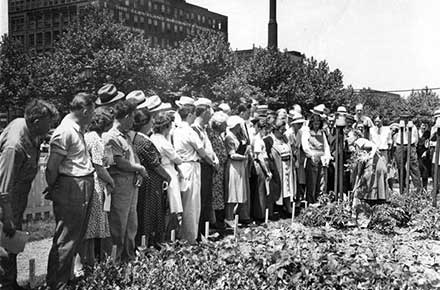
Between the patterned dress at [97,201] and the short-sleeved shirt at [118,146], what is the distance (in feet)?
0.39

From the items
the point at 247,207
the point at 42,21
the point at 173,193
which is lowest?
the point at 247,207

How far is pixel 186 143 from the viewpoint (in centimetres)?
726

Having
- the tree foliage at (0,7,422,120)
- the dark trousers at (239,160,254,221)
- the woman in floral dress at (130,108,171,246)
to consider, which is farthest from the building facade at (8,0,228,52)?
the woman in floral dress at (130,108,171,246)

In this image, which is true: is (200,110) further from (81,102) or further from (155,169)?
(81,102)

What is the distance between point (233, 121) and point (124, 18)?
45506 mm

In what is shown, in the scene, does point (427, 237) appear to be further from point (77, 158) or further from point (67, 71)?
point (67, 71)

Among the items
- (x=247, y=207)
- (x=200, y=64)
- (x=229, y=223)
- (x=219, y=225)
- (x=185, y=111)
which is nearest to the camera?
(x=185, y=111)

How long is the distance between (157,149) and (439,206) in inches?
235

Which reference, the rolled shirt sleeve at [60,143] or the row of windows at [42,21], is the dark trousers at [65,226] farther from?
the row of windows at [42,21]

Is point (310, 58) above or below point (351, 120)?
above

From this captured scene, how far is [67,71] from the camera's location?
27375 millimetres

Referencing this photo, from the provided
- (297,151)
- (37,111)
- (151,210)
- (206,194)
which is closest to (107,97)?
(37,111)

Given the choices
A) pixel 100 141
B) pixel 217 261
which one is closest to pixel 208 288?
pixel 217 261

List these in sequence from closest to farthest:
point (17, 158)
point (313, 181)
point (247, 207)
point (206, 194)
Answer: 1. point (17, 158)
2. point (206, 194)
3. point (247, 207)
4. point (313, 181)
